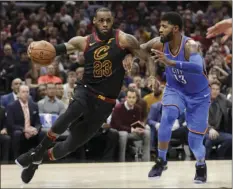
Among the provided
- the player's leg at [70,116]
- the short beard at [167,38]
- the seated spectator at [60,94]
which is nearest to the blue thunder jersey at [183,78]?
the short beard at [167,38]

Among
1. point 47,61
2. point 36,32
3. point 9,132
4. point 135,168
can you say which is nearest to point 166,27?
point 47,61

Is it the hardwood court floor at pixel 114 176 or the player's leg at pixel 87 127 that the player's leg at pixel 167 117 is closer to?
the hardwood court floor at pixel 114 176

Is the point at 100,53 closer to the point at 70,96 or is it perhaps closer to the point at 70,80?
the point at 70,96

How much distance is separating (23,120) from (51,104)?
523 mm

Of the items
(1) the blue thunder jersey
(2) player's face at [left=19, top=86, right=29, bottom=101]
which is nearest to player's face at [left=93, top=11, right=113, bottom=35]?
(1) the blue thunder jersey

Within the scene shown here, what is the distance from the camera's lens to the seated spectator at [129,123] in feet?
35.0

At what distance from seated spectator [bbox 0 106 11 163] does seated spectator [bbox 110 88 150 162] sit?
1.75m

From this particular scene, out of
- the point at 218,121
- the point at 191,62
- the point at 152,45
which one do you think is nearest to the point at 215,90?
the point at 218,121

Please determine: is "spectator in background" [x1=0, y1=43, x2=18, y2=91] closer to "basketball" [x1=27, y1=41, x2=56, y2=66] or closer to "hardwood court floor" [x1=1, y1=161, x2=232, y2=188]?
"hardwood court floor" [x1=1, y1=161, x2=232, y2=188]

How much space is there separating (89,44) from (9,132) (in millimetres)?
3525

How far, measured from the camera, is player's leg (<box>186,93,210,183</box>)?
8078 millimetres

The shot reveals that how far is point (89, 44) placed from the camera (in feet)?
24.4

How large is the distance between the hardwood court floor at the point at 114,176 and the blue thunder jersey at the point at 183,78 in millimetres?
1259

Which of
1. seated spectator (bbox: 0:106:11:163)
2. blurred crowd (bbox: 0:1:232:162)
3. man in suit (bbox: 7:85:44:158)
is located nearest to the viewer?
man in suit (bbox: 7:85:44:158)
